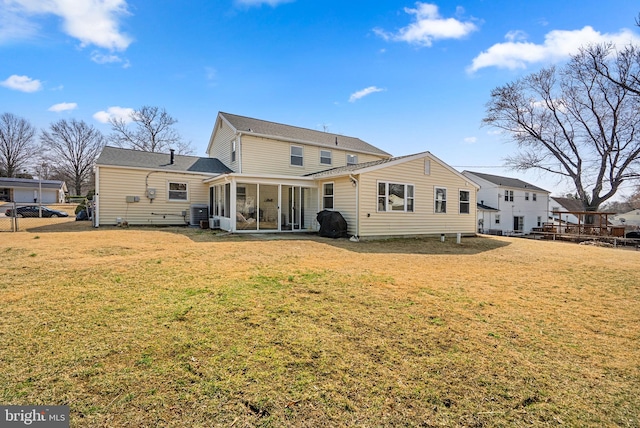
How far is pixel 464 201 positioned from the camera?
15.3 m

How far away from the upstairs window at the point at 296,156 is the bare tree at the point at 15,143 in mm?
54282

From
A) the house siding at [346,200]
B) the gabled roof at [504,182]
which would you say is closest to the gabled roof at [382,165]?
the house siding at [346,200]

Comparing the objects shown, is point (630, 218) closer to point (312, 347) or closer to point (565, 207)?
point (565, 207)

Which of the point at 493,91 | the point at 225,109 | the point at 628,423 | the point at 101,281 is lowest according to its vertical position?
the point at 628,423

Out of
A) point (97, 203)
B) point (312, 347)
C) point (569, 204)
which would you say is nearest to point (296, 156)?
point (97, 203)

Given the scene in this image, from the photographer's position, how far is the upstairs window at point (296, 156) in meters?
17.3

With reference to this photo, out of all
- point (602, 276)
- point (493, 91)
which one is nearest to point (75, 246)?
point (602, 276)

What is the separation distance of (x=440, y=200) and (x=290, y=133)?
9.43m

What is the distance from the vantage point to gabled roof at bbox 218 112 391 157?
16.6 meters

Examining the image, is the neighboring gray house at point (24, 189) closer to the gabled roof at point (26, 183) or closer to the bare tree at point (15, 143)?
the gabled roof at point (26, 183)

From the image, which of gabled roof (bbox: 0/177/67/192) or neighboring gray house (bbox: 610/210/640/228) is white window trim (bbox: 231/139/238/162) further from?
neighboring gray house (bbox: 610/210/640/228)

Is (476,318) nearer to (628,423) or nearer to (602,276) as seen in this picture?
(628,423)

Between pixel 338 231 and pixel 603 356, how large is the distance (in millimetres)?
9580

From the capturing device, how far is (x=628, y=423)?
2035 mm
